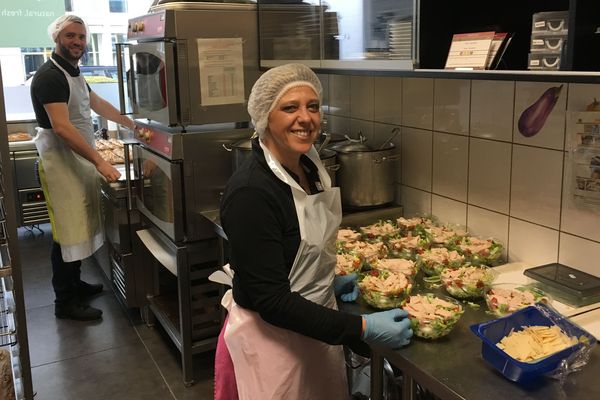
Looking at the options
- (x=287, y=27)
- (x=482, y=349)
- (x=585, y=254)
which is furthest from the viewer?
(x=287, y=27)

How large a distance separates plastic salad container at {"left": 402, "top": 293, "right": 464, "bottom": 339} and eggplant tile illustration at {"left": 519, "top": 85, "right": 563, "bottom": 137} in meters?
0.63

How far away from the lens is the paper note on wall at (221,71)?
2.30 m

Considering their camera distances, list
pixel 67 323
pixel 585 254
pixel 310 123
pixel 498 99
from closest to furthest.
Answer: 1. pixel 310 123
2. pixel 585 254
3. pixel 498 99
4. pixel 67 323

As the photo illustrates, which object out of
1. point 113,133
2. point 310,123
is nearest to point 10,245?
point 310,123

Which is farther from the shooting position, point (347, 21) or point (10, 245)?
point (347, 21)

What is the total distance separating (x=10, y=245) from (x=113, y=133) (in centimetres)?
288

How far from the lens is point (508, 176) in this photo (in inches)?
72.3

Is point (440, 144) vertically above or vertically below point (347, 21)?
below

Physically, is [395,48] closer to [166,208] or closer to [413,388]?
[413,388]

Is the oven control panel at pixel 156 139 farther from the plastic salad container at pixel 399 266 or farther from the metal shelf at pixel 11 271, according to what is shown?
the plastic salad container at pixel 399 266

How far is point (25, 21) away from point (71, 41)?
1926 mm

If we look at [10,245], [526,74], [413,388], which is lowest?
[413,388]

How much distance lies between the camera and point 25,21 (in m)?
4.52

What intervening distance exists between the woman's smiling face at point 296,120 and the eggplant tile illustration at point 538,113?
2.28 feet
